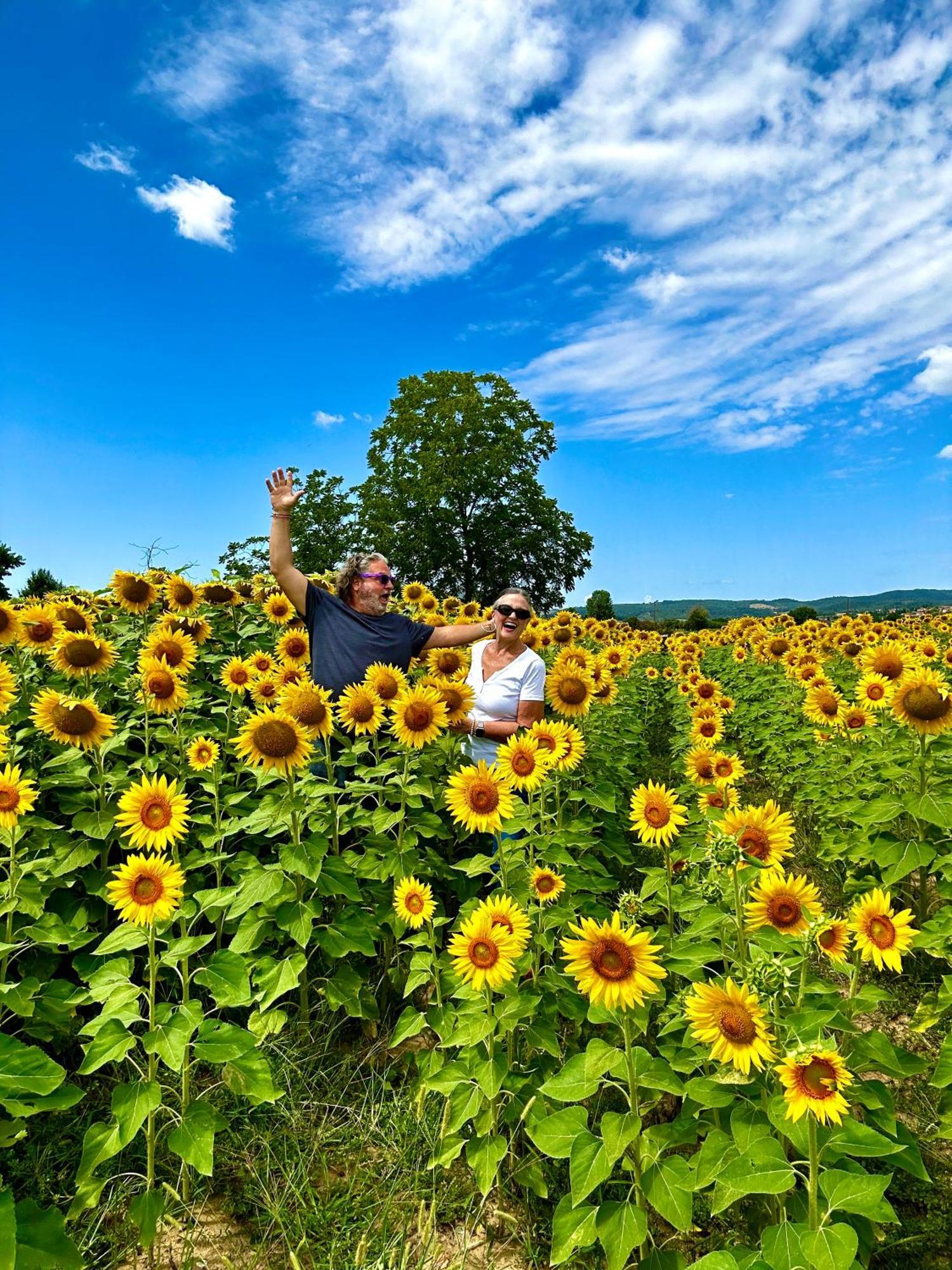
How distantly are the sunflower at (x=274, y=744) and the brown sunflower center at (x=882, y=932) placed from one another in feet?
8.00

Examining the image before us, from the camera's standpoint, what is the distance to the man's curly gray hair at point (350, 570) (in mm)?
5441

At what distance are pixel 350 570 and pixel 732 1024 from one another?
4090 mm

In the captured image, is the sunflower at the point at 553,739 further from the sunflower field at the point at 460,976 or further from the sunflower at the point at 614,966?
the sunflower at the point at 614,966

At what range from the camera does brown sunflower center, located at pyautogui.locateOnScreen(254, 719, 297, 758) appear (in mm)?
3350

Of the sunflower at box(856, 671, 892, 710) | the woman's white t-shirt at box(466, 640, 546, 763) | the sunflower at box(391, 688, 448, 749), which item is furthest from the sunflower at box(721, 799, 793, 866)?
the sunflower at box(856, 671, 892, 710)

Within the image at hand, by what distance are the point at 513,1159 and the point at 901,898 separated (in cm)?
315

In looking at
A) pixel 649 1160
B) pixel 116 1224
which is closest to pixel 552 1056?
pixel 649 1160

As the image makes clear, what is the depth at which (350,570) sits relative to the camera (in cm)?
546

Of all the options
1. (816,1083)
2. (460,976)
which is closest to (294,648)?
(460,976)

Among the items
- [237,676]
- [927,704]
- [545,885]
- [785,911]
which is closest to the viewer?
[785,911]

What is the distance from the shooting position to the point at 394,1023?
407 cm

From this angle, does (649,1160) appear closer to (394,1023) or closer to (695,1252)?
(695,1252)

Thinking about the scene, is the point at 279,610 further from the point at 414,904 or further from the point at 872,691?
the point at 872,691

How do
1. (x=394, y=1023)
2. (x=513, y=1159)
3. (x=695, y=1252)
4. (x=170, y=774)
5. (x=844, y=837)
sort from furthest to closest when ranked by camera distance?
(x=844, y=837)
(x=170, y=774)
(x=394, y=1023)
(x=513, y=1159)
(x=695, y=1252)
